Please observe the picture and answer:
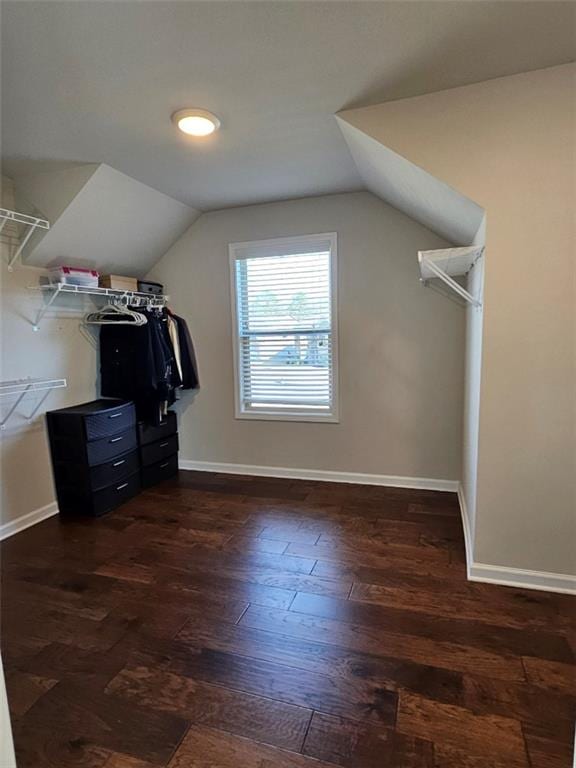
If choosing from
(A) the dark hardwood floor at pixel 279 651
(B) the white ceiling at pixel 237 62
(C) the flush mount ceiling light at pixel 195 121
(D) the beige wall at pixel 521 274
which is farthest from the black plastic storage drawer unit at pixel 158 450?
(D) the beige wall at pixel 521 274

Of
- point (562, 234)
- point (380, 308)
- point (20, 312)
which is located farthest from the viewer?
point (380, 308)

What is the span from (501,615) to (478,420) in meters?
0.93

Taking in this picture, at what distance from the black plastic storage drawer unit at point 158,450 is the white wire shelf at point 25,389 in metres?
0.74

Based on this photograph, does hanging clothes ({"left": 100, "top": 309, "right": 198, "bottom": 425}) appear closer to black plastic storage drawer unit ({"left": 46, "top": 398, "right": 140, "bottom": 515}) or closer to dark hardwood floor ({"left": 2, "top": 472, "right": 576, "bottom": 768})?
black plastic storage drawer unit ({"left": 46, "top": 398, "right": 140, "bottom": 515})

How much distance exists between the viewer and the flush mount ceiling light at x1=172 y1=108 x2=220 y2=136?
202 cm

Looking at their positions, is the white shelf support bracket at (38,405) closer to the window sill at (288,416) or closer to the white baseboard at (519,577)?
the window sill at (288,416)

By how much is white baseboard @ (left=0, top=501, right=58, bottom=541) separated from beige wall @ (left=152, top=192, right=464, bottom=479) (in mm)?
1559

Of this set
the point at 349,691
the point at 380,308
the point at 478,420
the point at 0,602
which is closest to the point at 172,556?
the point at 0,602

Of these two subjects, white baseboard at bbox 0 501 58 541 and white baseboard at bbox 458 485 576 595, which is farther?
white baseboard at bbox 0 501 58 541

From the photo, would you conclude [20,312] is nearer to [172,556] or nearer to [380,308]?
[172,556]

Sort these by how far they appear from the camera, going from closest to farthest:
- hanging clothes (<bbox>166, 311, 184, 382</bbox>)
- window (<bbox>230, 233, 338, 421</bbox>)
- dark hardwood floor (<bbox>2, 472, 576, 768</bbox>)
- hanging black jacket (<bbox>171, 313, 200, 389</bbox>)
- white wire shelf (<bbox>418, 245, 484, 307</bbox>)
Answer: dark hardwood floor (<bbox>2, 472, 576, 768</bbox>) < white wire shelf (<bbox>418, 245, 484, 307</bbox>) < window (<bbox>230, 233, 338, 421</bbox>) < hanging clothes (<bbox>166, 311, 184, 382</bbox>) < hanging black jacket (<bbox>171, 313, 200, 389</bbox>)

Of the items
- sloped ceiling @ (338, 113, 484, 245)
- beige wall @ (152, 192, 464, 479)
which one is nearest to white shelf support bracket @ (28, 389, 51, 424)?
beige wall @ (152, 192, 464, 479)

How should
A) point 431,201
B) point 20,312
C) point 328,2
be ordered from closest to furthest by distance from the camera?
point 328,2 → point 431,201 → point 20,312

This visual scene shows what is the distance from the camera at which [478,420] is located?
2.16m
